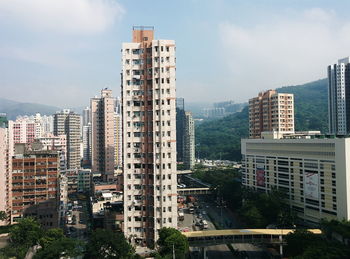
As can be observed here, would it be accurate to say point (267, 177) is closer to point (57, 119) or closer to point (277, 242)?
point (277, 242)

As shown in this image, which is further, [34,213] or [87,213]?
[87,213]

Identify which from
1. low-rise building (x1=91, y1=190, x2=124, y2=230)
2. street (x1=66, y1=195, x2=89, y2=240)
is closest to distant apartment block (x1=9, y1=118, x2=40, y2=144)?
street (x1=66, y1=195, x2=89, y2=240)

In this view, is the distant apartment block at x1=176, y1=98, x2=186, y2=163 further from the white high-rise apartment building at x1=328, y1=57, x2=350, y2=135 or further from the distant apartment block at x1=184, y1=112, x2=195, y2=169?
the white high-rise apartment building at x1=328, y1=57, x2=350, y2=135

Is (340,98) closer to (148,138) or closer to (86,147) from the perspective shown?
(148,138)

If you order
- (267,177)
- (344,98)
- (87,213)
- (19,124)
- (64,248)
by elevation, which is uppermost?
(344,98)

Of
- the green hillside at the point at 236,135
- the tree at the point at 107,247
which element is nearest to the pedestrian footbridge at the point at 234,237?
the tree at the point at 107,247

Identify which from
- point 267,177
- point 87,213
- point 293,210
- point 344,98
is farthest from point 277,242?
point 344,98
